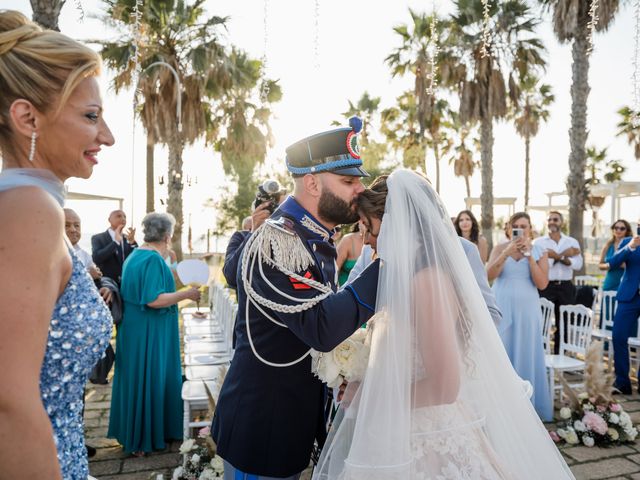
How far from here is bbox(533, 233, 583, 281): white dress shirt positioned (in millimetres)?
8102

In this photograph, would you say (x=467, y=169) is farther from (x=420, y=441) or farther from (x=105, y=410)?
(x=420, y=441)

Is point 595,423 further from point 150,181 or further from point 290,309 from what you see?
point 150,181

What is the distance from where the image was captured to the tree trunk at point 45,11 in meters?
5.70

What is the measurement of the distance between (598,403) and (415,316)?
14.1 feet

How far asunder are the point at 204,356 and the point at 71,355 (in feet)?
15.4

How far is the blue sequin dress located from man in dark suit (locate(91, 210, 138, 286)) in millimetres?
6680

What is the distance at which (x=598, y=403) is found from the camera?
16.6 ft

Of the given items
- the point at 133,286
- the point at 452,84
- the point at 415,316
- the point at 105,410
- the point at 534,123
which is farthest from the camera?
the point at 534,123

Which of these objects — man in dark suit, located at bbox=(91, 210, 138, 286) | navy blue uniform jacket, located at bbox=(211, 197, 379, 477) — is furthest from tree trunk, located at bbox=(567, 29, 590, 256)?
navy blue uniform jacket, located at bbox=(211, 197, 379, 477)

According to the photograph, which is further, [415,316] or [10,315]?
[415,316]

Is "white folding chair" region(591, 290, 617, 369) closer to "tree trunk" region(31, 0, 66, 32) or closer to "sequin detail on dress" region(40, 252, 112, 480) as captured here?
"sequin detail on dress" region(40, 252, 112, 480)

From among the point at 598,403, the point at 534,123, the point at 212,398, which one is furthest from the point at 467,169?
the point at 212,398

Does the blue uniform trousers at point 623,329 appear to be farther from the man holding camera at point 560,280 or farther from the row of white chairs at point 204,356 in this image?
the row of white chairs at point 204,356

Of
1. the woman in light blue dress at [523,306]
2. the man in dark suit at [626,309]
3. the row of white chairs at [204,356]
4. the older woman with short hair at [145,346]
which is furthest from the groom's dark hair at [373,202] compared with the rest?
the man in dark suit at [626,309]
